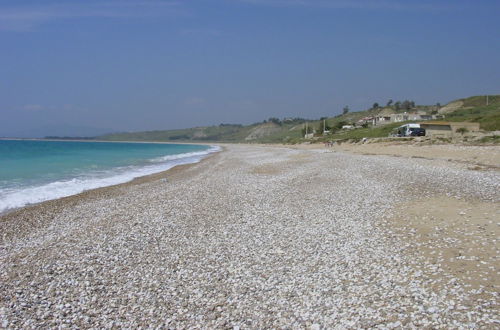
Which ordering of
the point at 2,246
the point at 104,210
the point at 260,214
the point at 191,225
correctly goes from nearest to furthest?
the point at 2,246 < the point at 191,225 < the point at 260,214 < the point at 104,210

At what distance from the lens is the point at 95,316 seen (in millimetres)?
6207

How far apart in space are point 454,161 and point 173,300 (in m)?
25.9

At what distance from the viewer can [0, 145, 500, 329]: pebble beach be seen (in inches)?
233

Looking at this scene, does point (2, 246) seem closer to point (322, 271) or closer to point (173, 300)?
point (173, 300)

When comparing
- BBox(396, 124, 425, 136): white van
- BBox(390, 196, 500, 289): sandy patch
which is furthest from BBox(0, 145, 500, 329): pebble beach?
BBox(396, 124, 425, 136): white van

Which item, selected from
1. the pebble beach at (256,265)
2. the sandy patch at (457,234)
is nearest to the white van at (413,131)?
the pebble beach at (256,265)

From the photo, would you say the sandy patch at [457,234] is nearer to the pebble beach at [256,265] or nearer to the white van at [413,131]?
the pebble beach at [256,265]

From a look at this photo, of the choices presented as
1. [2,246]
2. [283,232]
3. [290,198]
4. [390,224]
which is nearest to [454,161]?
[290,198]

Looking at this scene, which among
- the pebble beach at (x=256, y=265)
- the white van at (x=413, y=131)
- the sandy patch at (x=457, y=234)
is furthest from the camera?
the white van at (x=413, y=131)

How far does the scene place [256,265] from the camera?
26.6ft

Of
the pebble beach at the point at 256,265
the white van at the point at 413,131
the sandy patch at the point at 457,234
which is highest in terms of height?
the white van at the point at 413,131

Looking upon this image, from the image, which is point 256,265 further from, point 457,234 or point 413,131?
point 413,131

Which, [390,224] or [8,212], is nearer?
[390,224]

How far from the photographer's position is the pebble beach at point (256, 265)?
19.4 feet
